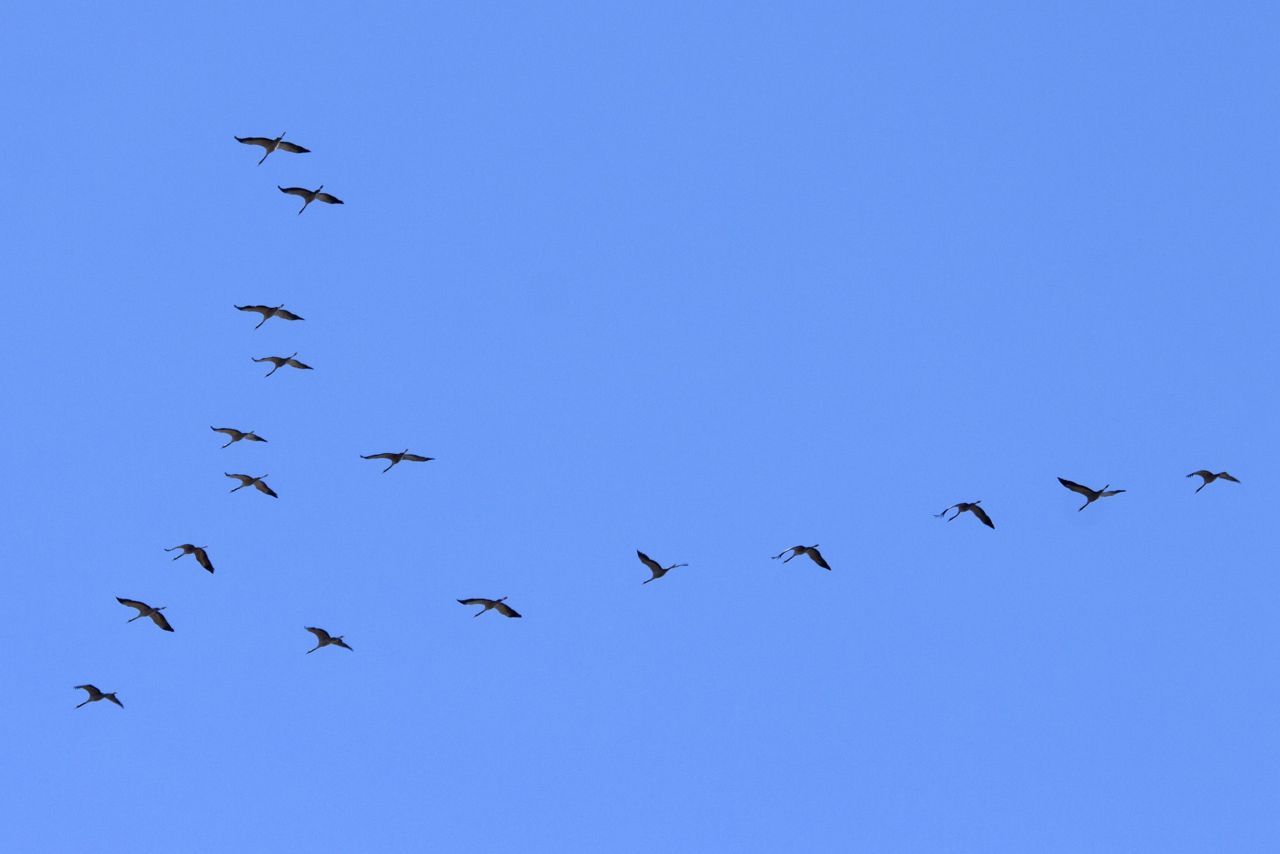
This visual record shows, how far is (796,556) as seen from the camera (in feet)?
231

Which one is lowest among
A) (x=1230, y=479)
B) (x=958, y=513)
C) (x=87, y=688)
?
(x=87, y=688)

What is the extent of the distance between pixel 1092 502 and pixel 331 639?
2793cm

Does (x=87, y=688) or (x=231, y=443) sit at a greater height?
(x=231, y=443)

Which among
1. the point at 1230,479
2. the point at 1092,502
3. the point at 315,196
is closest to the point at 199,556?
the point at 315,196

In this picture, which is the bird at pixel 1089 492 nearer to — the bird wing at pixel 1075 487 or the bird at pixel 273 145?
the bird wing at pixel 1075 487

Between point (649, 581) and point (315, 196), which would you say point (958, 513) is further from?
point (315, 196)

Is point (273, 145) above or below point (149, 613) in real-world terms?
above

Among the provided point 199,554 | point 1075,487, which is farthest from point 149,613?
point 1075,487

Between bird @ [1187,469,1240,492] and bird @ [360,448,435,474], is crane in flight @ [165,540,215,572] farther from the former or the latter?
bird @ [1187,469,1240,492]

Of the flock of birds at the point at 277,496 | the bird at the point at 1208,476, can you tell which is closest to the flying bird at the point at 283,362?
the flock of birds at the point at 277,496

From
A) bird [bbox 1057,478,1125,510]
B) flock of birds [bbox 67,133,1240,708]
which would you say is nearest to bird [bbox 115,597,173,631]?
flock of birds [bbox 67,133,1240,708]

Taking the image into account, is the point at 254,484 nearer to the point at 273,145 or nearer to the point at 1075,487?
the point at 273,145

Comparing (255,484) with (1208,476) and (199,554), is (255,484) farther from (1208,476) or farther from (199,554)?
(1208,476)

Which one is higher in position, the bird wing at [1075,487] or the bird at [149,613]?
the bird wing at [1075,487]
